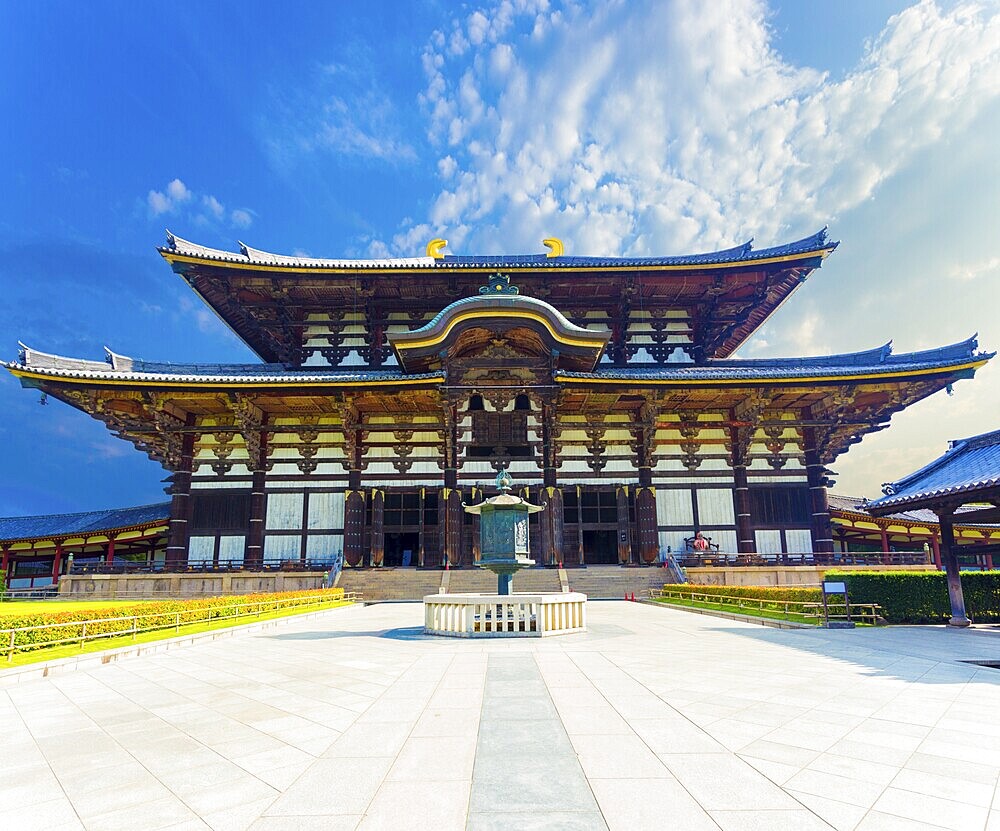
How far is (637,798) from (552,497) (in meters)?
21.0

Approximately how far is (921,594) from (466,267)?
2119cm

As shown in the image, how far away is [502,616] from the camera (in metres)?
12.8

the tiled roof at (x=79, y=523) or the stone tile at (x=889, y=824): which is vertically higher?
the tiled roof at (x=79, y=523)

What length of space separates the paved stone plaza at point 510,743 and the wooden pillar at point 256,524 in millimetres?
15722

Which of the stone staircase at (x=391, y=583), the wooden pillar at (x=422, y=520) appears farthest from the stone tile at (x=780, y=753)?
the wooden pillar at (x=422, y=520)

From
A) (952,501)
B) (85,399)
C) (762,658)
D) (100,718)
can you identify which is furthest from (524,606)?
(85,399)

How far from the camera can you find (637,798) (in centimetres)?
404

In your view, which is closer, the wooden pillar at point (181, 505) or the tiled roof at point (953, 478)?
the tiled roof at point (953, 478)

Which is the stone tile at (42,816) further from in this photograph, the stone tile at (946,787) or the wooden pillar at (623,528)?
the wooden pillar at (623,528)

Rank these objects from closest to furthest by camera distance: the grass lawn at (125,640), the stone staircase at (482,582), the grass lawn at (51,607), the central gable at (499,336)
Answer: the grass lawn at (125,640)
the grass lawn at (51,607)
the stone staircase at (482,582)
the central gable at (499,336)

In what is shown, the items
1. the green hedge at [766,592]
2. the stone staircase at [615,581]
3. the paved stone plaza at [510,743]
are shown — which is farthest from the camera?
the stone staircase at [615,581]

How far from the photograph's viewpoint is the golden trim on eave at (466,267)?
84.5 ft

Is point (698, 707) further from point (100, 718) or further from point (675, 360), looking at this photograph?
point (675, 360)

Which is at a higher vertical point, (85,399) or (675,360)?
(675,360)
